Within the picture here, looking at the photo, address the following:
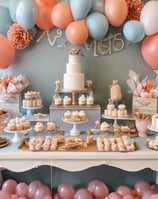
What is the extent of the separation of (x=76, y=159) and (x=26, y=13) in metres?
0.90

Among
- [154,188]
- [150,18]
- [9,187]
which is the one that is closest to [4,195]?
[9,187]

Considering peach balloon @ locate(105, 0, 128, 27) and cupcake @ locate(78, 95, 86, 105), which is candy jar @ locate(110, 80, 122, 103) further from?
peach balloon @ locate(105, 0, 128, 27)

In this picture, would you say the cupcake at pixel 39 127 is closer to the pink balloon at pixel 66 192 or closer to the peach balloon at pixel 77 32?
the pink balloon at pixel 66 192

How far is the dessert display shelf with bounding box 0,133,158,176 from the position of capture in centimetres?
138

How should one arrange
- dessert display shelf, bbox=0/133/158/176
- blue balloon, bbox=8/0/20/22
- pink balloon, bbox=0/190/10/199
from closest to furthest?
dessert display shelf, bbox=0/133/158/176, pink balloon, bbox=0/190/10/199, blue balloon, bbox=8/0/20/22

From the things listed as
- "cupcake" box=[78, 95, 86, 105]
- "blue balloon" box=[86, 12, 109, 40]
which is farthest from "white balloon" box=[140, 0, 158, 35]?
"cupcake" box=[78, 95, 86, 105]

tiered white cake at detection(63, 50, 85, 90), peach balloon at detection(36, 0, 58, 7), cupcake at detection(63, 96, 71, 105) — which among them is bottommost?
cupcake at detection(63, 96, 71, 105)

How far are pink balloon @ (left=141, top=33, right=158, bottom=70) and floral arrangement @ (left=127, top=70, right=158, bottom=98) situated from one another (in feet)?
0.36

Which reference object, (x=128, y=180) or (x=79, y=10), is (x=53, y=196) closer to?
(x=128, y=180)

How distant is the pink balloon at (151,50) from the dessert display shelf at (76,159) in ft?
1.92

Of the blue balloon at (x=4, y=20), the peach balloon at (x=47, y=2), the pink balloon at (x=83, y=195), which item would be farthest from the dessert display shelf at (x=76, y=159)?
the peach balloon at (x=47, y=2)

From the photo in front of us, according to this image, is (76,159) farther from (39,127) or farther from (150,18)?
(150,18)

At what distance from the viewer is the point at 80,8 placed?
1608 millimetres

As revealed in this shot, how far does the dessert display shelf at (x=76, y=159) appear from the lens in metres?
1.38
